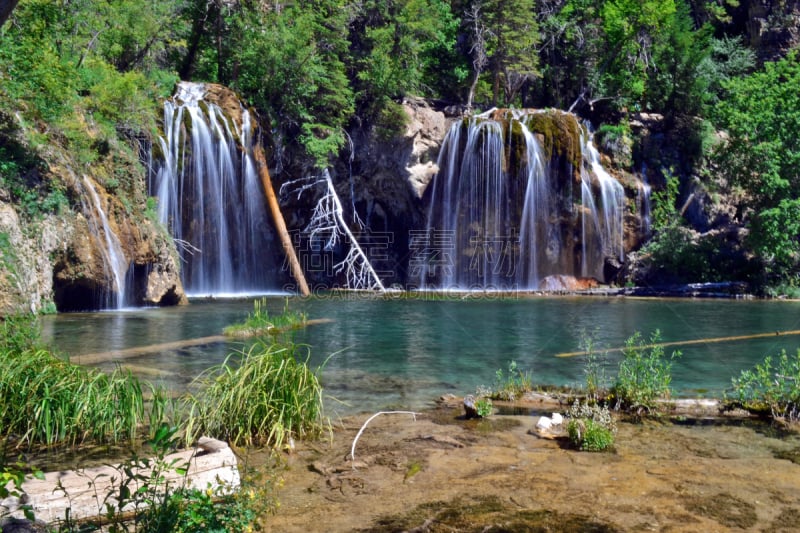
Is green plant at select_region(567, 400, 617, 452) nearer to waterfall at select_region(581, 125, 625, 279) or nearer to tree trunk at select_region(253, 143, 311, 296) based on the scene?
tree trunk at select_region(253, 143, 311, 296)

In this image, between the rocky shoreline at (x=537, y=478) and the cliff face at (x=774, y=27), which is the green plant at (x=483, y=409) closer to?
the rocky shoreline at (x=537, y=478)

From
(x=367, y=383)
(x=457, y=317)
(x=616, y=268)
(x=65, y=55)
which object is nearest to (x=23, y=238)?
(x=65, y=55)

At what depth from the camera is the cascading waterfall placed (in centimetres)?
2627

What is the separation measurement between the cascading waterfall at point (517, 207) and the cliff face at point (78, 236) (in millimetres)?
12267

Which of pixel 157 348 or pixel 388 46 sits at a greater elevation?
pixel 388 46

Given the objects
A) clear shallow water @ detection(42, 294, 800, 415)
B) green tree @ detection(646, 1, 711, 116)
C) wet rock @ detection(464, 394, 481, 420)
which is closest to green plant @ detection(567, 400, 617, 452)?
wet rock @ detection(464, 394, 481, 420)

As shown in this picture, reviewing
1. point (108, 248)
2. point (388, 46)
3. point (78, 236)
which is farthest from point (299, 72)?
point (78, 236)

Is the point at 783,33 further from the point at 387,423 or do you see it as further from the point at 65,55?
the point at 387,423

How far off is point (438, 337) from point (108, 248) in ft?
29.3

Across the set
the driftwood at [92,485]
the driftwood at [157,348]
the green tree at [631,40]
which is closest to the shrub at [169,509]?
the driftwood at [92,485]

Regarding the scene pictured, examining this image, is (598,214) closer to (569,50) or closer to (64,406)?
(569,50)

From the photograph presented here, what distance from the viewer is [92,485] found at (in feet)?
13.1

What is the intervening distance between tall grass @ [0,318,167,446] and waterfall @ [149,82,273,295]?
16055 mm

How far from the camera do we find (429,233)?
27.8 m
